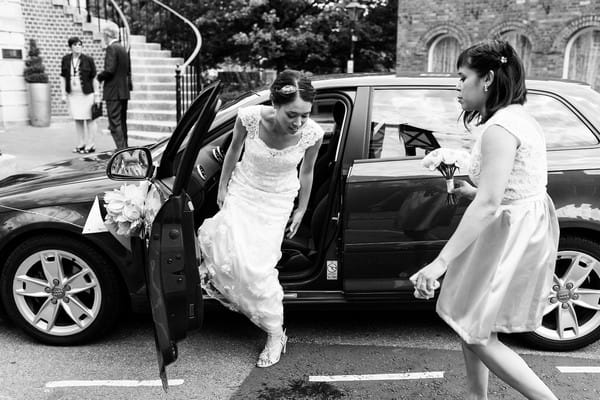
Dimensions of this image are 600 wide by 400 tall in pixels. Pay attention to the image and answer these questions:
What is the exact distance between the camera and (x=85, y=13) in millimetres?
14562

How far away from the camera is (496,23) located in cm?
1792

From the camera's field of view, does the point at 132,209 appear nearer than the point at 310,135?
Yes

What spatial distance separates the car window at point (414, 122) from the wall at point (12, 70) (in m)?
10.9

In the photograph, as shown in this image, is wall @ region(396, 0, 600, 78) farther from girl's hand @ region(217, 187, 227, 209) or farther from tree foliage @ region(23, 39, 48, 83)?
girl's hand @ region(217, 187, 227, 209)

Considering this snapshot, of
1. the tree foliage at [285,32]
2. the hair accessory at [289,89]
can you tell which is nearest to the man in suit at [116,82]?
the hair accessory at [289,89]

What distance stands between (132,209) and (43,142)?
8.99 meters

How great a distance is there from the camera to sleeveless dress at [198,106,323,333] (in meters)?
3.51

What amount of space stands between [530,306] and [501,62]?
1.06 m

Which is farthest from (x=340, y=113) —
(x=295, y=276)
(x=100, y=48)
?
(x=100, y=48)

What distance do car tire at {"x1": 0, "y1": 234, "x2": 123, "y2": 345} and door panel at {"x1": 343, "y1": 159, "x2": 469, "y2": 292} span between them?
1508 millimetres

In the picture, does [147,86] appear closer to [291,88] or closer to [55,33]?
[55,33]

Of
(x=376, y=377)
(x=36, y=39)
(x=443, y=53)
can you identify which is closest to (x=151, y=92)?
(x=36, y=39)

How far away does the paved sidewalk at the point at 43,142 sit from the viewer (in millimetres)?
9523

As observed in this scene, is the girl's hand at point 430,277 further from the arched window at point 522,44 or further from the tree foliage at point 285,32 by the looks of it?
the tree foliage at point 285,32
